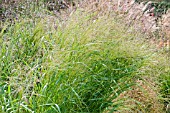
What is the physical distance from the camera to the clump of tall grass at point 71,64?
296cm

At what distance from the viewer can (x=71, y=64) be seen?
3.17m

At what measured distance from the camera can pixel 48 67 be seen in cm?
309

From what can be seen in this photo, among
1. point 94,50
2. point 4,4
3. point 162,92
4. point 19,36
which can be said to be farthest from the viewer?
point 4,4

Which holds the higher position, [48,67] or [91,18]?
[91,18]

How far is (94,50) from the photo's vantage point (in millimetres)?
3332

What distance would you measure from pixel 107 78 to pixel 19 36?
42.6 inches

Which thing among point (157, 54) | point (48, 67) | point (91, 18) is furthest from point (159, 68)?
point (48, 67)

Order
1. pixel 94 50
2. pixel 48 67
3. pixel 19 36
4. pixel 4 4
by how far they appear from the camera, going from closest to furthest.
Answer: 1. pixel 48 67
2. pixel 94 50
3. pixel 19 36
4. pixel 4 4

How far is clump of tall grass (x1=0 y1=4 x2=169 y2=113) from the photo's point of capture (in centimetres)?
296

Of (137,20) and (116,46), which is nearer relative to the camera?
(116,46)

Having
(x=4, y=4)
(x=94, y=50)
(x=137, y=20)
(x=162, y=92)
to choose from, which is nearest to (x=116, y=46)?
(x=94, y=50)

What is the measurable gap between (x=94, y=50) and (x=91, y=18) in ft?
2.11

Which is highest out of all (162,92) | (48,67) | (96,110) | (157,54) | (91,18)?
(91,18)

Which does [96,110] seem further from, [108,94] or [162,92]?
[162,92]
